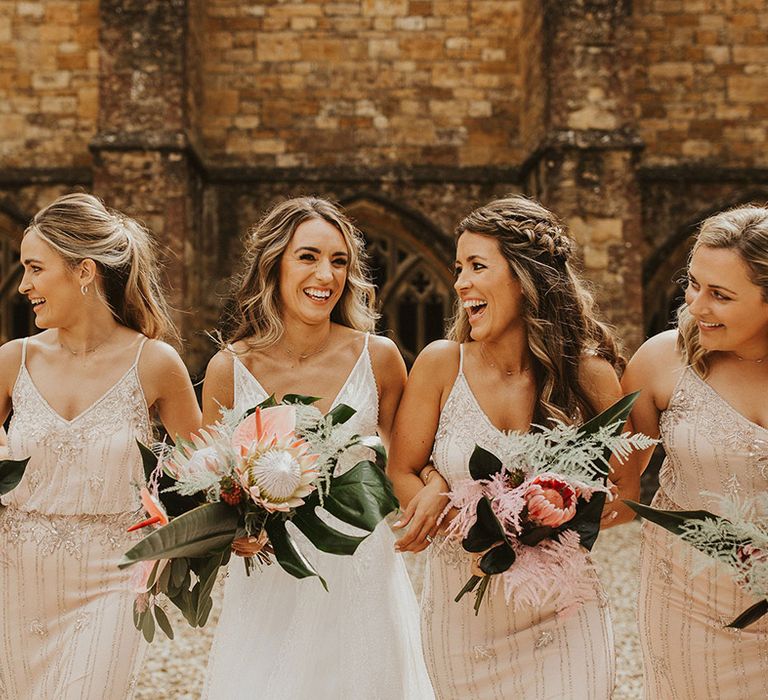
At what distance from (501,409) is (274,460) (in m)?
0.87

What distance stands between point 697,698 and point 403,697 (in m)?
0.89

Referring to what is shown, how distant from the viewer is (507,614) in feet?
8.34

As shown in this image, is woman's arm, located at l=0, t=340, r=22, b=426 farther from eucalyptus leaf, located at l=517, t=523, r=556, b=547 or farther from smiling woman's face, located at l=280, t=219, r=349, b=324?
eucalyptus leaf, located at l=517, t=523, r=556, b=547

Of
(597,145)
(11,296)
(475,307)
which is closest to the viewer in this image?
(475,307)

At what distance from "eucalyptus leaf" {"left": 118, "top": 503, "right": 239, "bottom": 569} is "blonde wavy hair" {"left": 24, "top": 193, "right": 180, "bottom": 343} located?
1.13 metres

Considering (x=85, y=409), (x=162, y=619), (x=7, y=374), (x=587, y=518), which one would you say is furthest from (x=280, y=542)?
(x=7, y=374)

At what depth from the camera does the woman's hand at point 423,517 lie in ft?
8.00

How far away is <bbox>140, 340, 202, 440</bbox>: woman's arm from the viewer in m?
2.96

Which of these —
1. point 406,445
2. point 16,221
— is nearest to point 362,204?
point 16,221

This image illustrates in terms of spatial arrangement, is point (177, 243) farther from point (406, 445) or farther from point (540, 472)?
point (540, 472)

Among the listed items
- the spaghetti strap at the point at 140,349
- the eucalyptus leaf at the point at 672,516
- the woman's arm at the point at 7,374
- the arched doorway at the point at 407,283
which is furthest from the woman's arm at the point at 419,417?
the arched doorway at the point at 407,283

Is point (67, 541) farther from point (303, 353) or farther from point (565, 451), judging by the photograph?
point (565, 451)

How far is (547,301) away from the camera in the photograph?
2.69 meters

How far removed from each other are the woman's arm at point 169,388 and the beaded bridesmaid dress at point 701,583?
1564 millimetres
